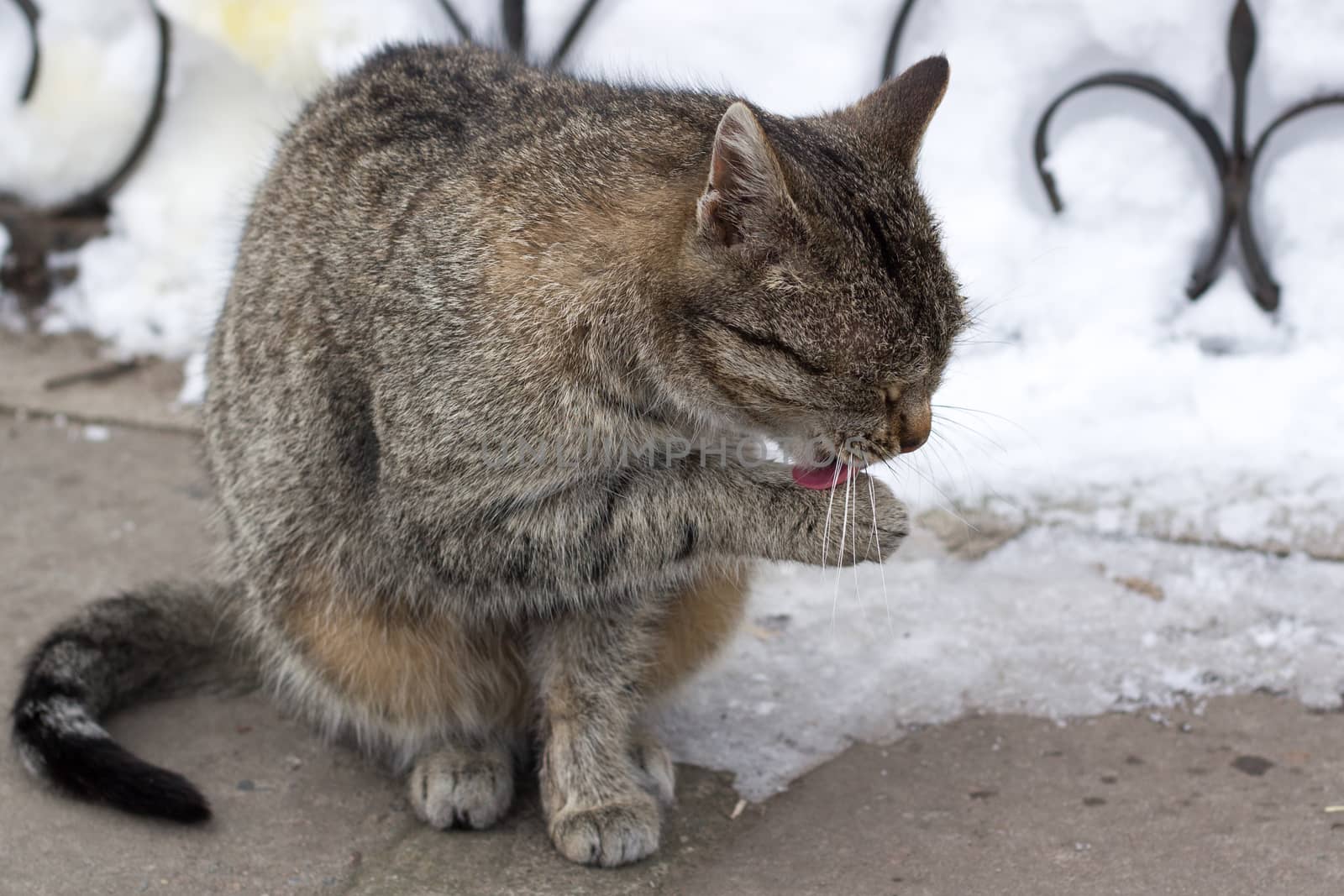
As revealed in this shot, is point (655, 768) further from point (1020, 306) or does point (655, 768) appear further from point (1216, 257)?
point (1216, 257)

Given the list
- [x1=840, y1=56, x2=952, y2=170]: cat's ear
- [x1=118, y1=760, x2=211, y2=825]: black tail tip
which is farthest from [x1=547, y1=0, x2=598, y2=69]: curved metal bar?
[x1=118, y1=760, x2=211, y2=825]: black tail tip

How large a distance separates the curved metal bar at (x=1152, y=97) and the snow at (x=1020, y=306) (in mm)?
49

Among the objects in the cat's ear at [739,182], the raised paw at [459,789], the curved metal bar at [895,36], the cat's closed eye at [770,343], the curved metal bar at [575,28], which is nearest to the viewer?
the cat's ear at [739,182]

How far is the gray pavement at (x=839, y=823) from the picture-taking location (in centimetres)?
232

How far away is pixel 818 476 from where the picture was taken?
2.32 m

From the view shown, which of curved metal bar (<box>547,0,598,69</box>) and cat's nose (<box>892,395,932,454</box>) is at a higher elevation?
curved metal bar (<box>547,0,598,69</box>)

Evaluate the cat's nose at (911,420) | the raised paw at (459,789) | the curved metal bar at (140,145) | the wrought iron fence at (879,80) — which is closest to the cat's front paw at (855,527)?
the cat's nose at (911,420)

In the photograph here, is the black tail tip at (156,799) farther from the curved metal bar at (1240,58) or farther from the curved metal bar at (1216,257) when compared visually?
the curved metal bar at (1240,58)

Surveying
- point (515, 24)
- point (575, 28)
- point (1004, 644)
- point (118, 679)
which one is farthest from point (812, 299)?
point (515, 24)

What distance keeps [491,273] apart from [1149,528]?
181cm

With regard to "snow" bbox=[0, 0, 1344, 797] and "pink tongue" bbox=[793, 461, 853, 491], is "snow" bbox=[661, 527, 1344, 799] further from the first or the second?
"pink tongue" bbox=[793, 461, 853, 491]

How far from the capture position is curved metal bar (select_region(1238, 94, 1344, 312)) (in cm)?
376

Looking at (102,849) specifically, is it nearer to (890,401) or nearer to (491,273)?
(491,273)

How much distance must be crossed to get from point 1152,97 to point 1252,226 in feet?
1.47
